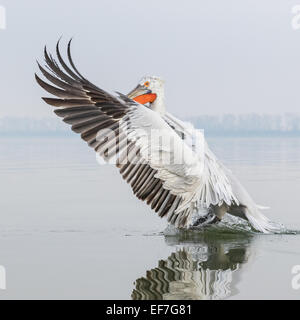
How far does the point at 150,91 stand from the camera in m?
7.91

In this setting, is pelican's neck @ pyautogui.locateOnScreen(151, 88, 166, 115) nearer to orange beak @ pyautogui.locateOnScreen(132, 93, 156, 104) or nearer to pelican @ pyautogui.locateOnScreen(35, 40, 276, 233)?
orange beak @ pyautogui.locateOnScreen(132, 93, 156, 104)

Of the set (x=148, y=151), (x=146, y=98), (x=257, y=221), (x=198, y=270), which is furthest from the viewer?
(x=146, y=98)

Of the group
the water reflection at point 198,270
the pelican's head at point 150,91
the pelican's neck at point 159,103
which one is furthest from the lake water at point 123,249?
the pelican's head at point 150,91

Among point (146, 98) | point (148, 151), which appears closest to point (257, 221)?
point (148, 151)

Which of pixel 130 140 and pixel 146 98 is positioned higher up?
pixel 146 98

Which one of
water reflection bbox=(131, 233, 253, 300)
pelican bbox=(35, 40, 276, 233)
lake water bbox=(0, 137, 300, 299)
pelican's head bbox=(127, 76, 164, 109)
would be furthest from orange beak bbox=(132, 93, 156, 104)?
water reflection bbox=(131, 233, 253, 300)

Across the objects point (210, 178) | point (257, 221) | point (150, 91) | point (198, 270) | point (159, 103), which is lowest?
point (198, 270)

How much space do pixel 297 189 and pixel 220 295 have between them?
213 inches

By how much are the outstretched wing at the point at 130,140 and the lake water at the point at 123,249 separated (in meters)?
0.48

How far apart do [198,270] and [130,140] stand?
1506 mm

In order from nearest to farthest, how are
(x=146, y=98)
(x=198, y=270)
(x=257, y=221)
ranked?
1. (x=198, y=270)
2. (x=257, y=221)
3. (x=146, y=98)

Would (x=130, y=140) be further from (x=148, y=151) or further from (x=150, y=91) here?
(x=150, y=91)

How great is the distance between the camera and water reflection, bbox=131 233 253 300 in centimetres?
521

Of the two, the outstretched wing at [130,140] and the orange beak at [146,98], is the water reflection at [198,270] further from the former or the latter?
the orange beak at [146,98]
